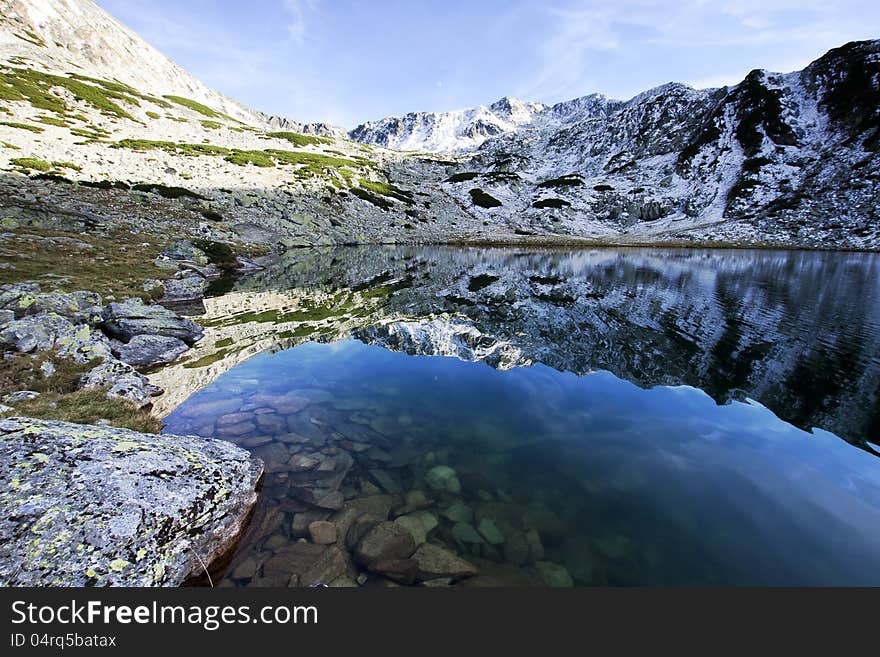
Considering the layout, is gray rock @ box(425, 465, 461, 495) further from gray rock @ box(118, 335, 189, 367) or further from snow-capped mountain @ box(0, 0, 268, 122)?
snow-capped mountain @ box(0, 0, 268, 122)

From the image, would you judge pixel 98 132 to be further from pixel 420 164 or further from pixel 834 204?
pixel 834 204

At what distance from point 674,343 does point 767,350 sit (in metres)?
3.78

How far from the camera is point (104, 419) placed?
8.80m

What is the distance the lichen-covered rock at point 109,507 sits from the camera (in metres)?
4.55

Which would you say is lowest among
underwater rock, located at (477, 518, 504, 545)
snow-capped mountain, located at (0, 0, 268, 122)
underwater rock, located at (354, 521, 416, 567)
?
underwater rock, located at (354, 521, 416, 567)

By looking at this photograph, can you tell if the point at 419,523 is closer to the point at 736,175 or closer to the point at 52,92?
the point at 52,92

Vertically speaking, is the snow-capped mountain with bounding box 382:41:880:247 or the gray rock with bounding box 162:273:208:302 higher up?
the snow-capped mountain with bounding box 382:41:880:247

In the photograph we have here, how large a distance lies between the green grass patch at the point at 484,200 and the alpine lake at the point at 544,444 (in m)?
108

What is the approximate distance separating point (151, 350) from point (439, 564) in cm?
1385

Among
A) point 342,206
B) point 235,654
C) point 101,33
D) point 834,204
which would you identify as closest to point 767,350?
point 235,654

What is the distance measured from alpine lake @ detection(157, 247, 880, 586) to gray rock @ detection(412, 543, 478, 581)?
3 cm

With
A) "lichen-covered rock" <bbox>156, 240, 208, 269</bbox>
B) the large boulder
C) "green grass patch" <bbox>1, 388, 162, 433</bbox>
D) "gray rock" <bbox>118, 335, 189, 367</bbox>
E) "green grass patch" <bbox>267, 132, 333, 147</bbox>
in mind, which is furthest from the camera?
"green grass patch" <bbox>267, 132, 333, 147</bbox>

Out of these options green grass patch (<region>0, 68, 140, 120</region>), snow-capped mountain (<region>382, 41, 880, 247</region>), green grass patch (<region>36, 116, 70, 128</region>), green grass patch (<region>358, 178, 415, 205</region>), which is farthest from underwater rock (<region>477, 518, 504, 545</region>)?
green grass patch (<region>0, 68, 140, 120</region>)

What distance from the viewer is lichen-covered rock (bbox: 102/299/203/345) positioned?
1482 cm
